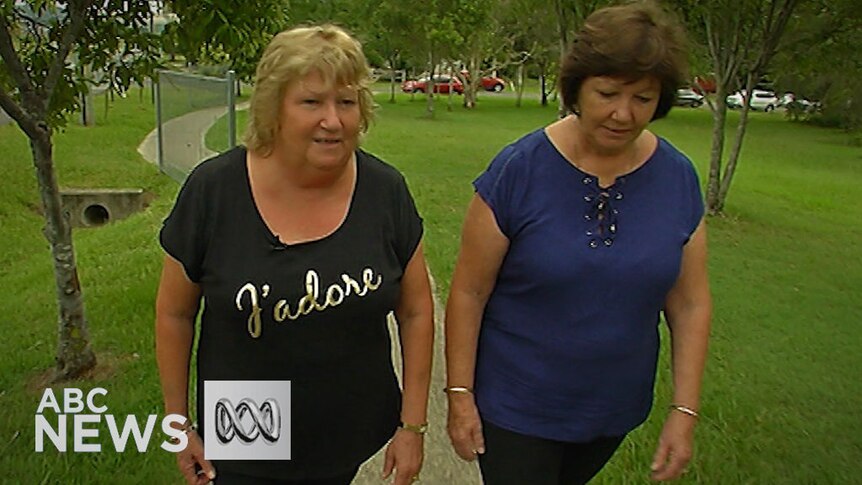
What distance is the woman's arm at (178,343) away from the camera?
84.4 inches

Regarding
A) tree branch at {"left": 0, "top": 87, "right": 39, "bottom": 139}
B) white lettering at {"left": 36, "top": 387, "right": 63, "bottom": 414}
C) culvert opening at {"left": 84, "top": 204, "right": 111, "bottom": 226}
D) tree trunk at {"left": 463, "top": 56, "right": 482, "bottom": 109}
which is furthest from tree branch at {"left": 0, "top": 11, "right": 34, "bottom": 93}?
tree trunk at {"left": 463, "top": 56, "right": 482, "bottom": 109}

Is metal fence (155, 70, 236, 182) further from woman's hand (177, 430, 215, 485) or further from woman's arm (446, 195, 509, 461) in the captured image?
woman's arm (446, 195, 509, 461)

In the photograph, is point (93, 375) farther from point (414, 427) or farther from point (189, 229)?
point (189, 229)

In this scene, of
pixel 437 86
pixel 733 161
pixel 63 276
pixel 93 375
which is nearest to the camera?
pixel 63 276

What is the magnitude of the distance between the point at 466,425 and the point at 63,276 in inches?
131

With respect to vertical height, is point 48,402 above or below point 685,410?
below

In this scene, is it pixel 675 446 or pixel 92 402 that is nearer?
pixel 675 446

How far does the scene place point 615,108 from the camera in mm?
2121

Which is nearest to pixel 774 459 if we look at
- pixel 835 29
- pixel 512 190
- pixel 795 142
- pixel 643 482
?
pixel 643 482

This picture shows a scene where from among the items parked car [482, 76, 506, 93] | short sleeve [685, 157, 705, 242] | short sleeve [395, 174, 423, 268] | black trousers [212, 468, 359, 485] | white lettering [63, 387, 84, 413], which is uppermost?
short sleeve [685, 157, 705, 242]

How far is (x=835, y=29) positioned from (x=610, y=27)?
1205 cm

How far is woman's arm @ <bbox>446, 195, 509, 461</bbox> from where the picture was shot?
2211 millimetres

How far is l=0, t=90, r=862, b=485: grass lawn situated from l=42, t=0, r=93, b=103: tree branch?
1.62 meters

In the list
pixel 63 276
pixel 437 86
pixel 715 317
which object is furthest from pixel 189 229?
pixel 437 86
